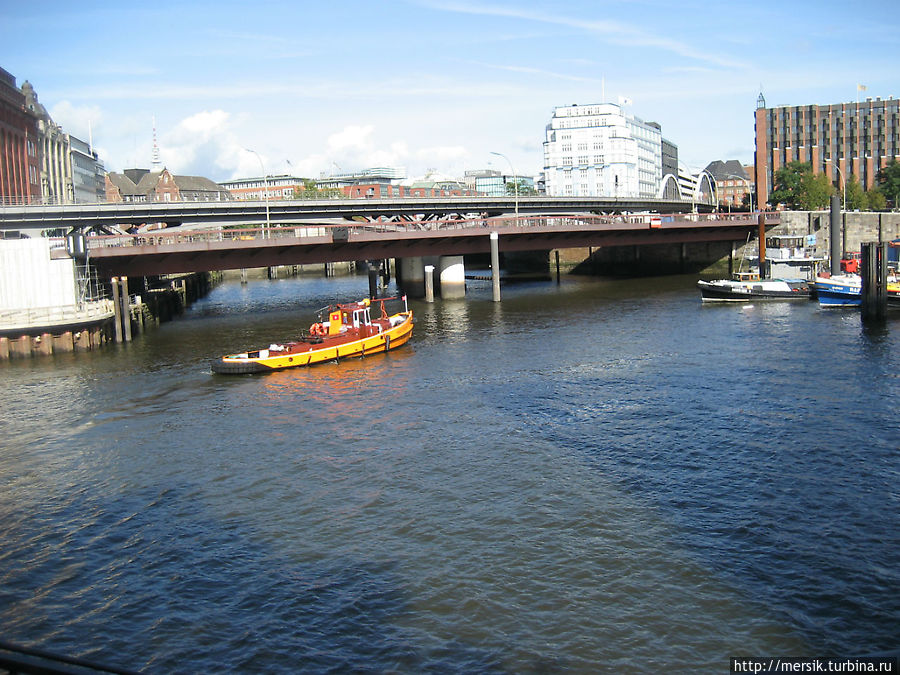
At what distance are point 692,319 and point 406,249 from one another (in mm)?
24612

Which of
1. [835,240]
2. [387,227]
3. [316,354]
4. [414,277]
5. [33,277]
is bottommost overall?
[316,354]

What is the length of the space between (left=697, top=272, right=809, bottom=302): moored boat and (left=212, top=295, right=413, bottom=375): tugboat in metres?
26.8

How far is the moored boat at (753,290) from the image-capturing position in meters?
62.9

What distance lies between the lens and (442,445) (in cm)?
2689

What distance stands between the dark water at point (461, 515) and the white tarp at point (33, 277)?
12.6m

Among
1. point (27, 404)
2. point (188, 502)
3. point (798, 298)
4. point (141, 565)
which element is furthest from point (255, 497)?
point (798, 298)

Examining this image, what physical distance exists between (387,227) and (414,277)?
11.2 metres

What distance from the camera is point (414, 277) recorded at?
78.8 m

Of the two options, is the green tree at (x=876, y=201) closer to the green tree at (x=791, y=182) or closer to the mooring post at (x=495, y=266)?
the green tree at (x=791, y=182)

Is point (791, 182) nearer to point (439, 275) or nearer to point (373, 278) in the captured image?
point (439, 275)

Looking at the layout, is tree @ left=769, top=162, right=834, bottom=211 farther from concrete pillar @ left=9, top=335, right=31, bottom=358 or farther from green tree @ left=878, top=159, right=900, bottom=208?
concrete pillar @ left=9, top=335, right=31, bottom=358

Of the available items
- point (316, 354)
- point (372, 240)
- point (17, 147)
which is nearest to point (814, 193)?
point (372, 240)

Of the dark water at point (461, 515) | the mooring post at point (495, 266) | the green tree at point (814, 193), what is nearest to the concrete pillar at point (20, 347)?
the dark water at point (461, 515)

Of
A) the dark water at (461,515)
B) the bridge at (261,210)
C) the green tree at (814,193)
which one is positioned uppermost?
the green tree at (814,193)
